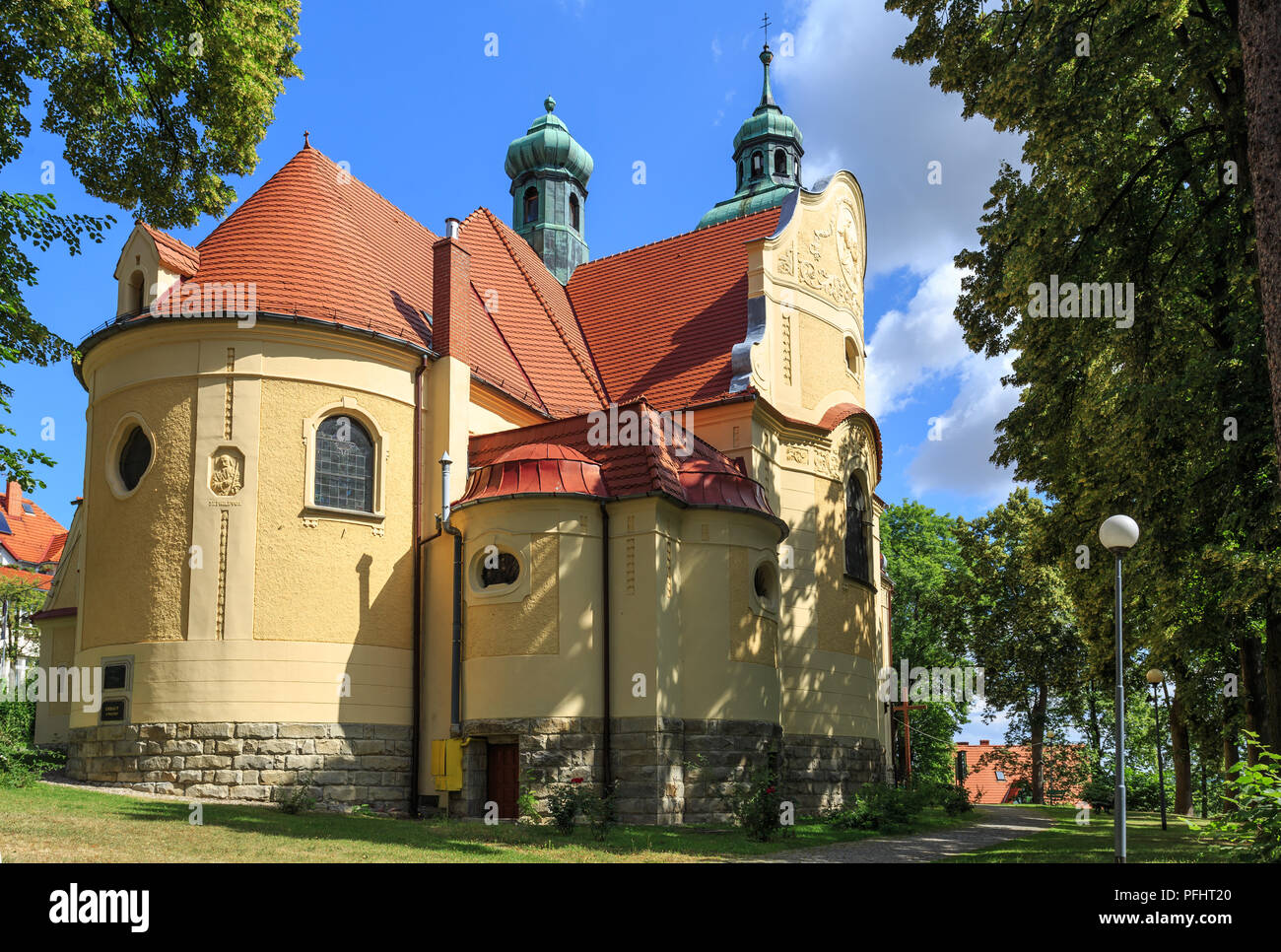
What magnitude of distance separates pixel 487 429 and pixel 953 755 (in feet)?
117

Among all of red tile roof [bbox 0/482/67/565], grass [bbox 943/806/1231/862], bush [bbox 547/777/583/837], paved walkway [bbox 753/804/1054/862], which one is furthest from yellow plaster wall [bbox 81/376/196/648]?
red tile roof [bbox 0/482/67/565]

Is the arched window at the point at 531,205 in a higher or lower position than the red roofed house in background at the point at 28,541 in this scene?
higher

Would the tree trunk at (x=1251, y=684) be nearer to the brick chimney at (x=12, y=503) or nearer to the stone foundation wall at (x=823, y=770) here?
the stone foundation wall at (x=823, y=770)

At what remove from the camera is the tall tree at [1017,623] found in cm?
3638

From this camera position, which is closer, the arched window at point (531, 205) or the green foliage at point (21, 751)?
the green foliage at point (21, 751)

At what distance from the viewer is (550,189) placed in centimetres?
3669

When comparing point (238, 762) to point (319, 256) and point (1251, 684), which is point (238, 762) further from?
point (1251, 684)

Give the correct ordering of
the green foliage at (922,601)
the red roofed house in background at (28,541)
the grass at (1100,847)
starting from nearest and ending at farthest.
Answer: the grass at (1100,847), the green foliage at (922,601), the red roofed house in background at (28,541)

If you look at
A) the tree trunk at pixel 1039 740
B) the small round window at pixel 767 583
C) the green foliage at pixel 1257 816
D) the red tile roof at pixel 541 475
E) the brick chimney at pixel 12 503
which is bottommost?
the tree trunk at pixel 1039 740

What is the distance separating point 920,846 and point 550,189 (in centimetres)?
2633

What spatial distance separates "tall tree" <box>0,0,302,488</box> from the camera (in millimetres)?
13430

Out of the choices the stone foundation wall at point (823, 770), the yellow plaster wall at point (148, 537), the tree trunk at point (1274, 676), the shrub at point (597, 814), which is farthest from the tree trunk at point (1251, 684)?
the yellow plaster wall at point (148, 537)

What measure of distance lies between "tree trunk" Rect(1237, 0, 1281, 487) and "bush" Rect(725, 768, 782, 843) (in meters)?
9.13

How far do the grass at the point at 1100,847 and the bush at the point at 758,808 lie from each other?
8.67 feet
